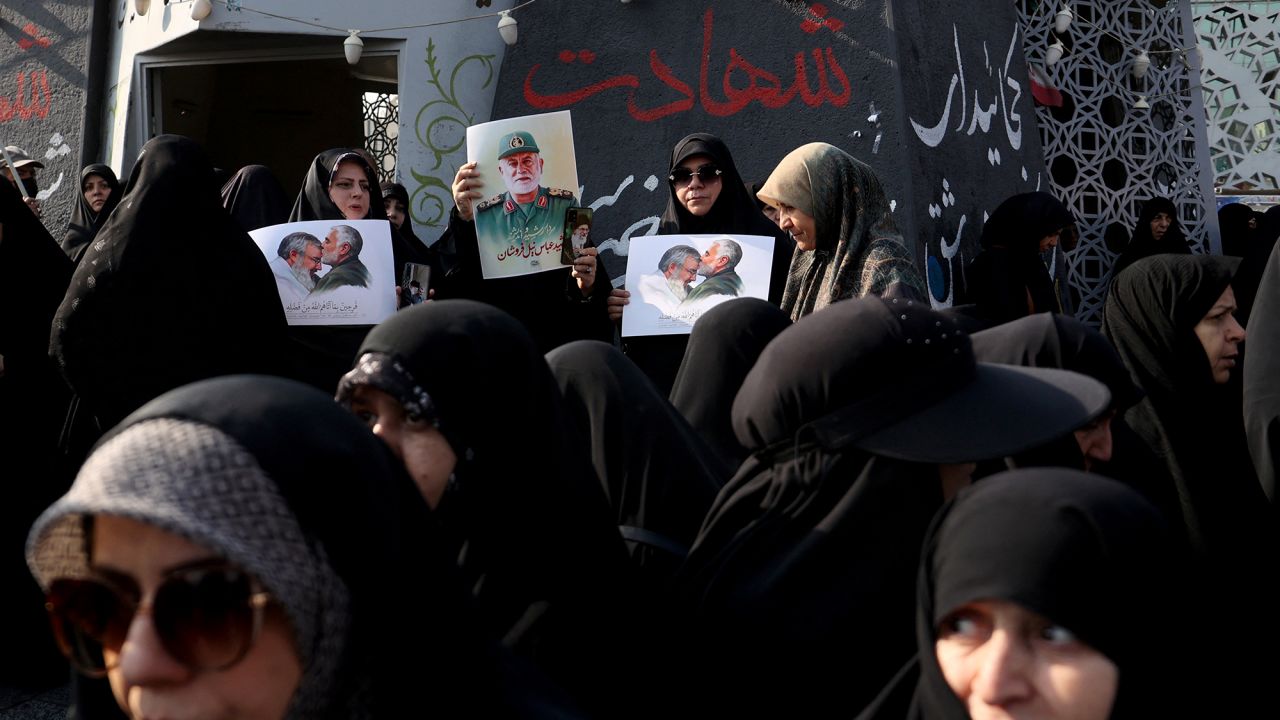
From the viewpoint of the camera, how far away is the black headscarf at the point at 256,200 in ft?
15.5

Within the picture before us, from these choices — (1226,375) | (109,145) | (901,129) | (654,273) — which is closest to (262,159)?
(109,145)

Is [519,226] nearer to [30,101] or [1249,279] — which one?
[1249,279]

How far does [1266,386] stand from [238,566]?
8.20ft

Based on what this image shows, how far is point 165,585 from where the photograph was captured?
46.8 inches

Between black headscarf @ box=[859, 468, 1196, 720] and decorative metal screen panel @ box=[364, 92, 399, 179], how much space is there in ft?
25.3

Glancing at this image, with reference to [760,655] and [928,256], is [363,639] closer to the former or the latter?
[760,655]

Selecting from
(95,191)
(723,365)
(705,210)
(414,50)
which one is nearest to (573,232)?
(705,210)

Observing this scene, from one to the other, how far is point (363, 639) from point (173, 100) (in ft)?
29.1

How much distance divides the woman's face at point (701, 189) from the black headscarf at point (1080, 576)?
313 cm

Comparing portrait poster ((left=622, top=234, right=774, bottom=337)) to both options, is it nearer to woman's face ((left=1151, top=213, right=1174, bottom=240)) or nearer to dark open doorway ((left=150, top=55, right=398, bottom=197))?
woman's face ((left=1151, top=213, right=1174, bottom=240))

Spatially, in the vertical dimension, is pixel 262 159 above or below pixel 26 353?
above

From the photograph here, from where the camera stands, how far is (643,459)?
A: 224 cm

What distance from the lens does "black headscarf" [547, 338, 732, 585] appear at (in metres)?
2.18

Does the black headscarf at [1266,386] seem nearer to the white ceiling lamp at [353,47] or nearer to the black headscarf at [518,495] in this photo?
the black headscarf at [518,495]
